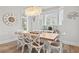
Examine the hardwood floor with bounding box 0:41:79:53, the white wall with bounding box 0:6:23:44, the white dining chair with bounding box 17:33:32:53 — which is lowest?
Result: the hardwood floor with bounding box 0:41:79:53

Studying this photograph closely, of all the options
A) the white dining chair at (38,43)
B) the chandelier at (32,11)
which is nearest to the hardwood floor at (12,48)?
the white dining chair at (38,43)

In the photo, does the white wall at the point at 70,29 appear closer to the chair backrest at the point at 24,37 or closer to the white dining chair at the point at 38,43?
the white dining chair at the point at 38,43

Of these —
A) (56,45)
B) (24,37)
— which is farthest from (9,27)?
(56,45)

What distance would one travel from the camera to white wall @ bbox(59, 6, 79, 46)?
2.79m

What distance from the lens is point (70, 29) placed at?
9.17ft

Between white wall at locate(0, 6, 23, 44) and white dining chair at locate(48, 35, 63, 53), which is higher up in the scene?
white wall at locate(0, 6, 23, 44)

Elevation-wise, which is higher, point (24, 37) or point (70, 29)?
point (70, 29)

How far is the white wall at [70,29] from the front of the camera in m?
2.79

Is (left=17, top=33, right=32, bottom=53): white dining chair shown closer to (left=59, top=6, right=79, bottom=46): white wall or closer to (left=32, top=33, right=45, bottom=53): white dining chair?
(left=32, top=33, right=45, bottom=53): white dining chair

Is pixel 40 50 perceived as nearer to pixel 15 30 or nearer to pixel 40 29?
pixel 40 29

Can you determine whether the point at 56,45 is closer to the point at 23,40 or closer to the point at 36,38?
the point at 36,38

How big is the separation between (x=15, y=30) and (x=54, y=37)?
75 centimetres

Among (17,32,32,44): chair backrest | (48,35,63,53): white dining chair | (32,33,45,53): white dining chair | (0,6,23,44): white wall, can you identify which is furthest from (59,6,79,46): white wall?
(0,6,23,44): white wall

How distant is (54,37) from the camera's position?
2.82m
